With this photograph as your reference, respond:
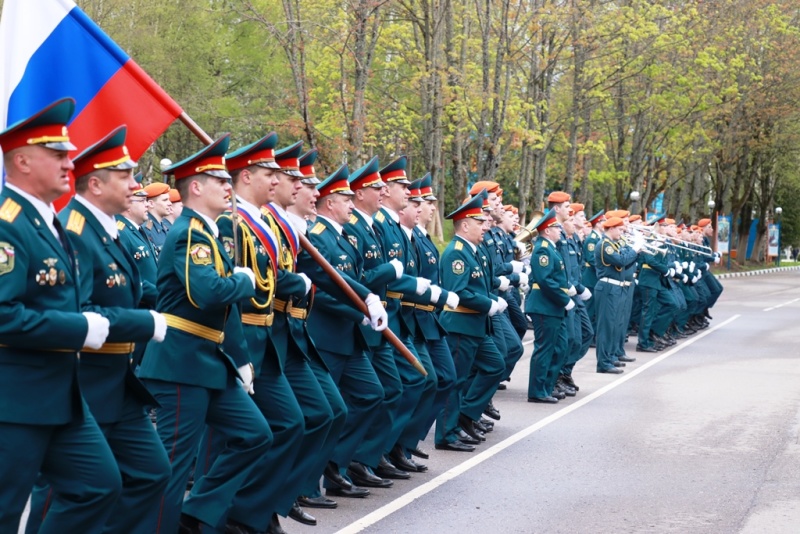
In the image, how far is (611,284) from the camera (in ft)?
56.7

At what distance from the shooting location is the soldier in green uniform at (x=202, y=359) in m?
6.17

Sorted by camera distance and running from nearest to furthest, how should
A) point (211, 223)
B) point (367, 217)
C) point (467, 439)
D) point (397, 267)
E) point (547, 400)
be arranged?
point (211, 223) → point (397, 267) → point (367, 217) → point (467, 439) → point (547, 400)

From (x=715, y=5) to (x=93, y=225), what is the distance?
38733mm

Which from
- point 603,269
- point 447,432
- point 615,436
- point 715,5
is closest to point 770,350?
point 603,269

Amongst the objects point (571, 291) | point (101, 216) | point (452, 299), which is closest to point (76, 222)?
point (101, 216)

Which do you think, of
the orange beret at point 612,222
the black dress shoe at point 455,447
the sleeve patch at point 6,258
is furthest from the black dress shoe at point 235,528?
the orange beret at point 612,222

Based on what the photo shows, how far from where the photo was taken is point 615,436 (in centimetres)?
1108

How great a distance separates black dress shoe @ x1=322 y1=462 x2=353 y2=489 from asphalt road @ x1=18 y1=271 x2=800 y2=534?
188 mm

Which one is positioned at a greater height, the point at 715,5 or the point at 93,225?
the point at 715,5

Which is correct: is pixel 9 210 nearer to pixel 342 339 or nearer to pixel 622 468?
pixel 342 339

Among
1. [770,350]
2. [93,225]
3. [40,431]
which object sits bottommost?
[770,350]

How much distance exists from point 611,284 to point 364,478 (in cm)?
924

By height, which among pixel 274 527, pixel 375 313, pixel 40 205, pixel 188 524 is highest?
pixel 40 205

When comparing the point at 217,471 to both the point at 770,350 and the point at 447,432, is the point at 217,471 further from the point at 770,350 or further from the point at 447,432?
the point at 770,350
